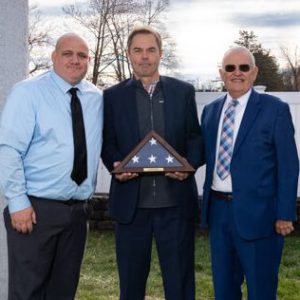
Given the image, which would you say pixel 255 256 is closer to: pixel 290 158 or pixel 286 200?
pixel 286 200

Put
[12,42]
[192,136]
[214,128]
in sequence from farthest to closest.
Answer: [12,42] < [192,136] < [214,128]

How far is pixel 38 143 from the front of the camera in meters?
4.14

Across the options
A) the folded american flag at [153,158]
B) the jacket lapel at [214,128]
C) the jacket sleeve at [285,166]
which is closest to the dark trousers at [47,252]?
the folded american flag at [153,158]

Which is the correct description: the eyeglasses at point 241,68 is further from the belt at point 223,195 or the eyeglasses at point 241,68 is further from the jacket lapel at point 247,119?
the belt at point 223,195

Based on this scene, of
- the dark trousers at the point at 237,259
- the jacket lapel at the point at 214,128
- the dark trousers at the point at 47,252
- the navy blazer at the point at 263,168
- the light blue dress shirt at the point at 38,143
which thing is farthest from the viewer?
the jacket lapel at the point at 214,128

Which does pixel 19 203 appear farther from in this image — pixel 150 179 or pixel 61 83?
pixel 150 179

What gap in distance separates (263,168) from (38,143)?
1.50 m

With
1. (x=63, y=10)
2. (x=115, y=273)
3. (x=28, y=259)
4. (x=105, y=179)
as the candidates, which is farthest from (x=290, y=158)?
(x=63, y=10)

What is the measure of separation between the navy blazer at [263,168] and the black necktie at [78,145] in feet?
3.30

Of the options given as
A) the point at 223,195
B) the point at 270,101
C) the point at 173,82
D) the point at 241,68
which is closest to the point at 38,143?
the point at 173,82

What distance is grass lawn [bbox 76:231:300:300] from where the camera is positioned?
254 inches

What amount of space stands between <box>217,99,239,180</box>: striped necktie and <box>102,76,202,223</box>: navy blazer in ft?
0.57

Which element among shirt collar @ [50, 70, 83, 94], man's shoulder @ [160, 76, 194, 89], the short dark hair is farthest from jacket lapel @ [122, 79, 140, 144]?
shirt collar @ [50, 70, 83, 94]

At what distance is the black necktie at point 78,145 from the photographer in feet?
13.8
